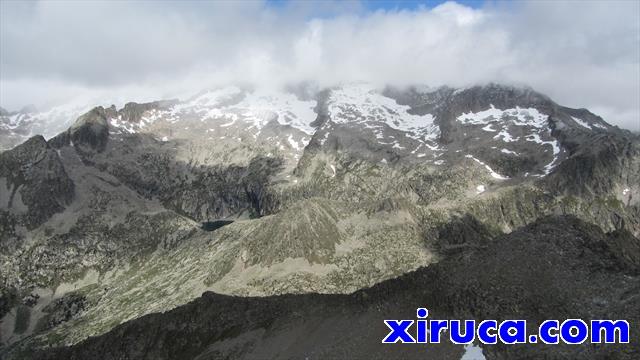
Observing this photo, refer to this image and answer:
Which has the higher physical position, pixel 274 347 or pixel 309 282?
pixel 274 347

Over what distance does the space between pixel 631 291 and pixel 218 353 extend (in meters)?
90.8

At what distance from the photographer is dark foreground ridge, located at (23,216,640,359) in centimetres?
9325

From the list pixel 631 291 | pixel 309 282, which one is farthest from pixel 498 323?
pixel 309 282

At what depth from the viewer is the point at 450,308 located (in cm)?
10719

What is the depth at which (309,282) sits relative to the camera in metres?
197

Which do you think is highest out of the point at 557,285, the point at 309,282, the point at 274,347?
the point at 557,285

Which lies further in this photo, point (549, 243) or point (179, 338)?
point (179, 338)

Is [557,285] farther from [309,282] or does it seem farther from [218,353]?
[309,282]

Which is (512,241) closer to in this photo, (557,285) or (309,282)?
(557,285)

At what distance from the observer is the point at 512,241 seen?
12556cm

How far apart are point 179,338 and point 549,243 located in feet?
333

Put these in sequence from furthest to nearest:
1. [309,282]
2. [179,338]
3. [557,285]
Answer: [309,282], [179,338], [557,285]

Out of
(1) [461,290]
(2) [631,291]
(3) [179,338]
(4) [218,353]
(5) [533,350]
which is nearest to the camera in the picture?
(5) [533,350]

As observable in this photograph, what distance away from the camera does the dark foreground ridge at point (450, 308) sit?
93250mm
